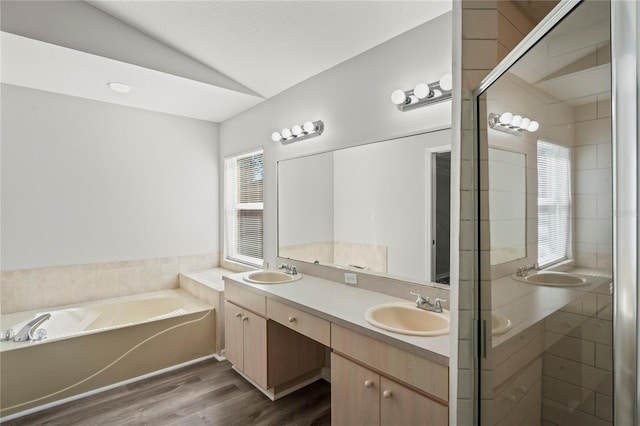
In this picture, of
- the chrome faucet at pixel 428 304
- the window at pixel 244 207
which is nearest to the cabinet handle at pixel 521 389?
the chrome faucet at pixel 428 304

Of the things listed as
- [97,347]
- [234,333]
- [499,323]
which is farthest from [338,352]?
[97,347]

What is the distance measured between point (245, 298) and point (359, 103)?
171 cm

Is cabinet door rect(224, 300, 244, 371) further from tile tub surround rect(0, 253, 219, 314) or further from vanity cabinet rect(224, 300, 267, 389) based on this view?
tile tub surround rect(0, 253, 219, 314)

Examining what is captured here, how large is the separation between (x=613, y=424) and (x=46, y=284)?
387 cm

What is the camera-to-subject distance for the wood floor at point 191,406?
2.09 metres

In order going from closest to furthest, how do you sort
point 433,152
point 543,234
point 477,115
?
1. point 543,234
2. point 477,115
3. point 433,152

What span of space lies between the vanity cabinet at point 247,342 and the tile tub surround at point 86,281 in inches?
49.5

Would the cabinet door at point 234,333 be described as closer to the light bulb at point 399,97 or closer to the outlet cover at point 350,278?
the outlet cover at point 350,278

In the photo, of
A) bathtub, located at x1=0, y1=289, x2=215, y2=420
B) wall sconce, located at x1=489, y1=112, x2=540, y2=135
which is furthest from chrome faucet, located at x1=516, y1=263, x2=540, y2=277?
bathtub, located at x1=0, y1=289, x2=215, y2=420

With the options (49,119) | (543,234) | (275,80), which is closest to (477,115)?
(543,234)

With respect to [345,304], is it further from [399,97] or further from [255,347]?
[399,97]

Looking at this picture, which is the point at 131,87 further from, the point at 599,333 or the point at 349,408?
the point at 599,333

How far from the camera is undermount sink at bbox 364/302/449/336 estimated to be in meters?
1.62

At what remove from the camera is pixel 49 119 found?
288cm
